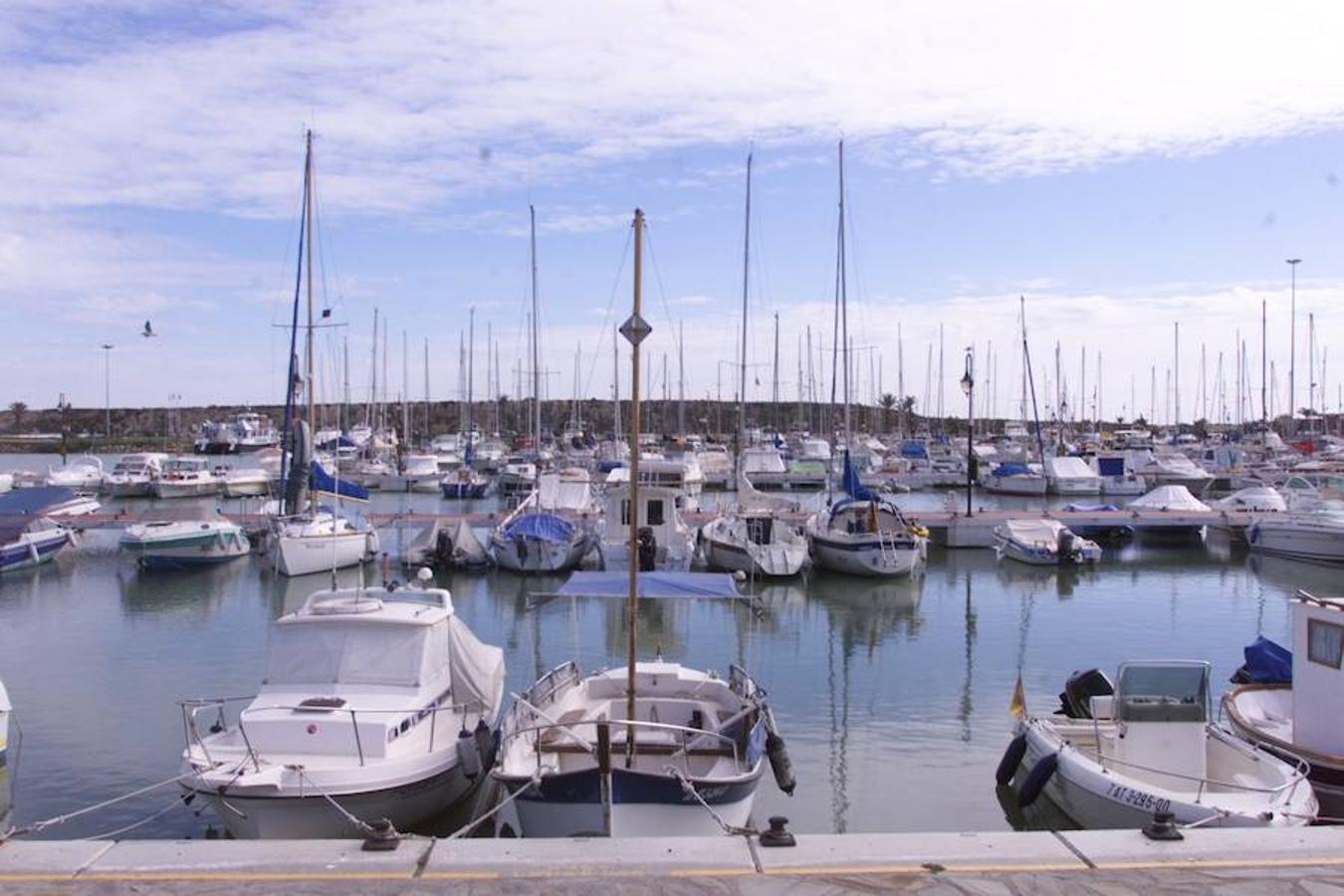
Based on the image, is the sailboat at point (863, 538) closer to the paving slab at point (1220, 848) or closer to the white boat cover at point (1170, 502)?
the white boat cover at point (1170, 502)

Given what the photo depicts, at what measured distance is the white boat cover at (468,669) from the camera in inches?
636

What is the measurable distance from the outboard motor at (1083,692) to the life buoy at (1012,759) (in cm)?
163

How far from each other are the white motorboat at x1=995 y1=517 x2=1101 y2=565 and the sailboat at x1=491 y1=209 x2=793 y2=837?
26.3m

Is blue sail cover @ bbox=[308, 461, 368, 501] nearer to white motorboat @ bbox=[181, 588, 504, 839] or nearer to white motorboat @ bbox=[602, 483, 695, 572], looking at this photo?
white motorboat @ bbox=[602, 483, 695, 572]

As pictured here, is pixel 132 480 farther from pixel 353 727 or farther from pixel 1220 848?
pixel 1220 848

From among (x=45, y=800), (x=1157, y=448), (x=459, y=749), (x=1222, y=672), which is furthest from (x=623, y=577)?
(x=1157, y=448)

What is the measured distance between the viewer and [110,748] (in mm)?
18203

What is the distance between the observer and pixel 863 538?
120ft

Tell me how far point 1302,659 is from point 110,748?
17569 millimetres

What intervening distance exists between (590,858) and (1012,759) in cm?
920

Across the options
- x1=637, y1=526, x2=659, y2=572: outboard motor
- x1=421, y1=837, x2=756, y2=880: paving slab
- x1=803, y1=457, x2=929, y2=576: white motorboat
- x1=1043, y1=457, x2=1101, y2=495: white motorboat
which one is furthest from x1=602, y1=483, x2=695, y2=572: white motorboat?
x1=1043, y1=457, x2=1101, y2=495: white motorboat

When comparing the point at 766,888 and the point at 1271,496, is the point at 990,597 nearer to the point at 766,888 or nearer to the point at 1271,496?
the point at 1271,496

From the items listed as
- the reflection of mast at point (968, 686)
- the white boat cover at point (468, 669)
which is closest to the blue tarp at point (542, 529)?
the reflection of mast at point (968, 686)

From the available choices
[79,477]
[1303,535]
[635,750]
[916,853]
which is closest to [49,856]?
[916,853]
